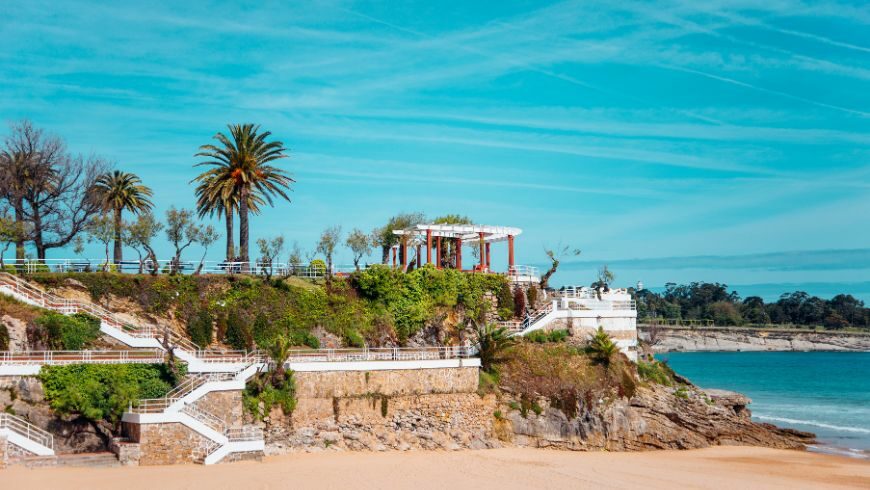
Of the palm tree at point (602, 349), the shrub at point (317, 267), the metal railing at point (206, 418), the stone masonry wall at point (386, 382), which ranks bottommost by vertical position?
the metal railing at point (206, 418)

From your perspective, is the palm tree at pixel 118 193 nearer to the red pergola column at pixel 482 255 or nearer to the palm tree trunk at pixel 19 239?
the palm tree trunk at pixel 19 239

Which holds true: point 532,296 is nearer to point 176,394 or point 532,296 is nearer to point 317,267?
point 317,267

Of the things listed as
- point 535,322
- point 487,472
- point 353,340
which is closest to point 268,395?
point 353,340

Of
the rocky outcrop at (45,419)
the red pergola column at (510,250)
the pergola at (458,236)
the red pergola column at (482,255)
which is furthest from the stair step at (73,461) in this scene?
the red pergola column at (510,250)

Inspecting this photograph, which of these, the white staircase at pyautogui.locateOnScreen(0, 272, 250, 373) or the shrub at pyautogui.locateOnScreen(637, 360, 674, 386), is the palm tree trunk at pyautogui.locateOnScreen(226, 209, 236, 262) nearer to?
the white staircase at pyautogui.locateOnScreen(0, 272, 250, 373)

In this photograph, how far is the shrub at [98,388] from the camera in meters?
33.9

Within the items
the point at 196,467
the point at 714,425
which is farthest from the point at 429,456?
the point at 714,425

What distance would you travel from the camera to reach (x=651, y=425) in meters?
45.9

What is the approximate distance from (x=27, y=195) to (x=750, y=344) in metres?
176

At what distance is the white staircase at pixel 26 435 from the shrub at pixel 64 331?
16.4ft

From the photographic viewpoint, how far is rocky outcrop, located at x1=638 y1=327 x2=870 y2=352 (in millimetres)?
195375

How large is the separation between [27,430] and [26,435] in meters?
0.20

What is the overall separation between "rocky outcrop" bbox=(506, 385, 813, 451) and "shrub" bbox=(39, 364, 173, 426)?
17672 mm

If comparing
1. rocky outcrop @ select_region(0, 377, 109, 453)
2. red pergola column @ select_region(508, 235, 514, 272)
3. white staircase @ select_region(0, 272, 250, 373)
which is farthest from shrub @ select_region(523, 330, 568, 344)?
rocky outcrop @ select_region(0, 377, 109, 453)
